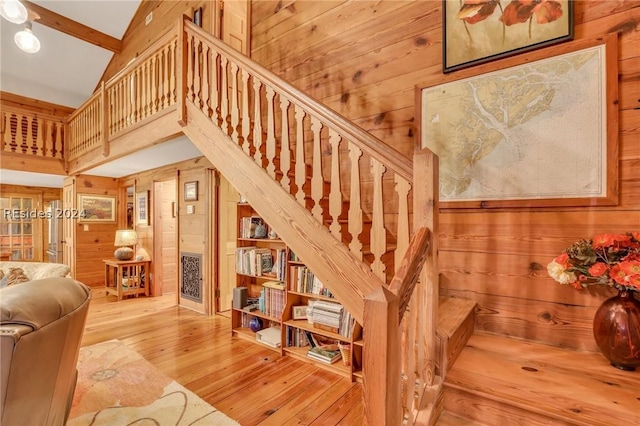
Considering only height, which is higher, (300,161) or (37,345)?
(300,161)

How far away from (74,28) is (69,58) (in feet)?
2.17

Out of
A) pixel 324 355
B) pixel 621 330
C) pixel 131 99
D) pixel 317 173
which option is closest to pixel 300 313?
pixel 324 355

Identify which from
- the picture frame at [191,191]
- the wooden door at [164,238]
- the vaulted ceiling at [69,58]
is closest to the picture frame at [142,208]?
the wooden door at [164,238]

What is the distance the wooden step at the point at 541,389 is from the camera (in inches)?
42.1

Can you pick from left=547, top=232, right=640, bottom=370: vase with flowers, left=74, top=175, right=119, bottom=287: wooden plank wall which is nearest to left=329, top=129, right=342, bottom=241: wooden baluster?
left=547, top=232, right=640, bottom=370: vase with flowers

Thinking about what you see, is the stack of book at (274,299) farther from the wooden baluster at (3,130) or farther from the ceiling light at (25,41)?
the wooden baluster at (3,130)

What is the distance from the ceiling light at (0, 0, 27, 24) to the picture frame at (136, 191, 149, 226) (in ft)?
10.7

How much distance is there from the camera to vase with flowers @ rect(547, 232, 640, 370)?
122 centimetres

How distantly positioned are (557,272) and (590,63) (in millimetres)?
1073

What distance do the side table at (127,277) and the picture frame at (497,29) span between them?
5180 millimetres

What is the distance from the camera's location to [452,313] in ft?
5.44

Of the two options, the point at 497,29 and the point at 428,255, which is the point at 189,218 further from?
the point at 497,29

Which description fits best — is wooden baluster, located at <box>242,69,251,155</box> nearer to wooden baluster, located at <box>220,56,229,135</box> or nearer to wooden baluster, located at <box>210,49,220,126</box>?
wooden baluster, located at <box>220,56,229,135</box>

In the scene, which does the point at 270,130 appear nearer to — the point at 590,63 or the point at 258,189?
the point at 258,189
